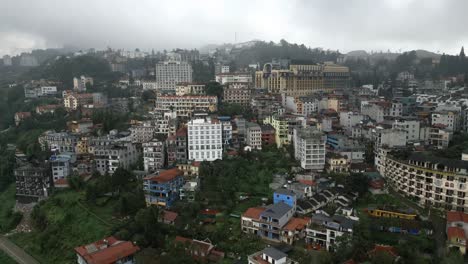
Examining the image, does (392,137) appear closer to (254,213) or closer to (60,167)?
(254,213)

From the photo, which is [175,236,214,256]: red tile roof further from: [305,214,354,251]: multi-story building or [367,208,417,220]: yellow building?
[367,208,417,220]: yellow building

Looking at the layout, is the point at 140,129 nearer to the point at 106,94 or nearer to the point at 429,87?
the point at 106,94

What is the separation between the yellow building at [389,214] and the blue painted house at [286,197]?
4213 mm

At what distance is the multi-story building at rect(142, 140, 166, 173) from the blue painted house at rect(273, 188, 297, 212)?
1122 centimetres

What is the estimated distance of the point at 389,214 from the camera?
2080 cm

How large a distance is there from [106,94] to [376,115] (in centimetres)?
3603

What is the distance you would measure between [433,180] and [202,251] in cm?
1377

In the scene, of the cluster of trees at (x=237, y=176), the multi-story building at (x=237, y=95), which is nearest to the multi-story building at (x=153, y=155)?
the cluster of trees at (x=237, y=176)

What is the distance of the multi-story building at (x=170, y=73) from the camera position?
58.4 meters

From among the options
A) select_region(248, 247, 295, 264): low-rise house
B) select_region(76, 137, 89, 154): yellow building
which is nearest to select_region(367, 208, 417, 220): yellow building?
select_region(248, 247, 295, 264): low-rise house

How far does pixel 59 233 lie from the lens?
24.9 metres

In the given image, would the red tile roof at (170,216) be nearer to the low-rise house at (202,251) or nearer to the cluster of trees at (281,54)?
the low-rise house at (202,251)

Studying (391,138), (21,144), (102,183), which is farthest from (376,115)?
Answer: (21,144)

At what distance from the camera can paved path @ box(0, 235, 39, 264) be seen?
23.5 metres
